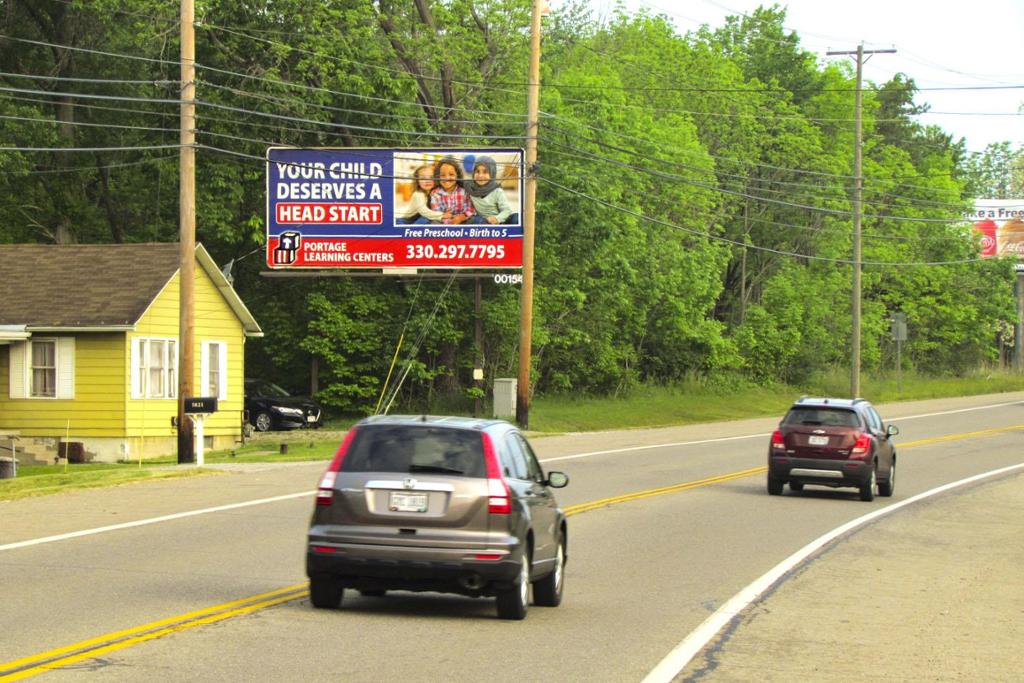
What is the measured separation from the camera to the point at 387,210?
142 ft

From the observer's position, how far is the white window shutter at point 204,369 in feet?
125

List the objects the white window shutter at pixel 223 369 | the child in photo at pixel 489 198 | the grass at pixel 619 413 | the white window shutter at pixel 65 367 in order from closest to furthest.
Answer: the grass at pixel 619 413
the white window shutter at pixel 65 367
the white window shutter at pixel 223 369
the child in photo at pixel 489 198

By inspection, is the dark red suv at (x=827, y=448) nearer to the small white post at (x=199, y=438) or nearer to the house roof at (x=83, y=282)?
the small white post at (x=199, y=438)

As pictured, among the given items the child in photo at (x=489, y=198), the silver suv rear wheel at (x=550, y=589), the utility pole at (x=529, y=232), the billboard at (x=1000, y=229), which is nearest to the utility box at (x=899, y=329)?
the billboard at (x=1000, y=229)

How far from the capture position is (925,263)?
7212cm

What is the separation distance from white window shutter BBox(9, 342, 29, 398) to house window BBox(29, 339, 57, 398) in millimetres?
161

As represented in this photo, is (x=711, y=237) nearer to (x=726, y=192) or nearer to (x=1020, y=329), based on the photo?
(x=726, y=192)

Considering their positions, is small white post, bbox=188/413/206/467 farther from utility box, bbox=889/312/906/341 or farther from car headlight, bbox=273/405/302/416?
utility box, bbox=889/312/906/341

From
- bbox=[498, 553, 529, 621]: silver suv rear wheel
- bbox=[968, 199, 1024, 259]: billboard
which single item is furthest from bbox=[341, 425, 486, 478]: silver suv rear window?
bbox=[968, 199, 1024, 259]: billboard

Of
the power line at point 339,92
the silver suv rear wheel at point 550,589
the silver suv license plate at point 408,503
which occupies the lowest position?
the silver suv rear wheel at point 550,589

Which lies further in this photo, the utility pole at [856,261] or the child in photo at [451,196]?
the utility pole at [856,261]

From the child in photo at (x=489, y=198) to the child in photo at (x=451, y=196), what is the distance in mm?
233

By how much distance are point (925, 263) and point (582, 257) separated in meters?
29.9

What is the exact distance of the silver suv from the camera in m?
10.9
